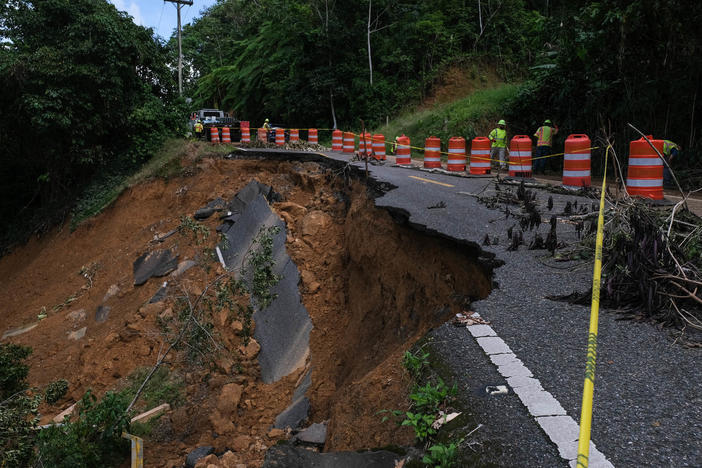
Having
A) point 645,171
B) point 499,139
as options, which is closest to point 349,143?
point 499,139

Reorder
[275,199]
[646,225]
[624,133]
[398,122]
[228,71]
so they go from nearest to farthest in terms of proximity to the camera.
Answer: [646,225] → [275,199] → [624,133] → [398,122] → [228,71]

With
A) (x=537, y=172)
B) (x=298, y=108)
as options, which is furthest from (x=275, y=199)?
(x=298, y=108)

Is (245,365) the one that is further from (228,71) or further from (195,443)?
(228,71)

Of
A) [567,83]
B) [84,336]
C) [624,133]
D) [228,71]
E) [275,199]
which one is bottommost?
[84,336]

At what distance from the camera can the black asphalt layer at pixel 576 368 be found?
2812 mm

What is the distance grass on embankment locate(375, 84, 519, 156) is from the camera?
71.7ft

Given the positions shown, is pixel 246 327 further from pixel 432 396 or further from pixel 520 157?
pixel 520 157

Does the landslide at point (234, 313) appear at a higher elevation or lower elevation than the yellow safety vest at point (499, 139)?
lower

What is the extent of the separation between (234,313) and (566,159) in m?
7.48

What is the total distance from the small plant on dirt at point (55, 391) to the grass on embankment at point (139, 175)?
27.8 ft

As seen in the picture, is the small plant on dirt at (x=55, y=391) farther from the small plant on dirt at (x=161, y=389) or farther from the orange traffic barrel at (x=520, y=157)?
the orange traffic barrel at (x=520, y=157)

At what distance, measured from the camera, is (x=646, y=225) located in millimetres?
4871

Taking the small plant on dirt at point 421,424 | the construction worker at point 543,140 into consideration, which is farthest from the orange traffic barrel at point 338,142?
the small plant on dirt at point 421,424

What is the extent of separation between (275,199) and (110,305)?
4908 mm
